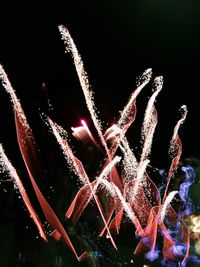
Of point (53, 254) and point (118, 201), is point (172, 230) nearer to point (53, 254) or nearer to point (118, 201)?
point (118, 201)

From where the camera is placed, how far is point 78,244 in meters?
11.2

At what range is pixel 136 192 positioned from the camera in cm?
1516

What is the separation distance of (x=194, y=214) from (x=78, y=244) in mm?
6937

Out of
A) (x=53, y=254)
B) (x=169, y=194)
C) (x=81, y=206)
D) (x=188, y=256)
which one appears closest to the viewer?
(x=53, y=254)

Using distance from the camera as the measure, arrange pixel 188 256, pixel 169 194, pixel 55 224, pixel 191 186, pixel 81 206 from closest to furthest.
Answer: pixel 55 224 → pixel 188 256 → pixel 81 206 → pixel 169 194 → pixel 191 186

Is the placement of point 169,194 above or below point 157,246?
above

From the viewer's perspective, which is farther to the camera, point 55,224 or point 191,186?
point 191,186

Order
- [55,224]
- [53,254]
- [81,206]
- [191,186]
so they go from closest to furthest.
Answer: [53,254] → [55,224] → [81,206] → [191,186]

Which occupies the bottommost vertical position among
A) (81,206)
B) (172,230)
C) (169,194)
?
(172,230)

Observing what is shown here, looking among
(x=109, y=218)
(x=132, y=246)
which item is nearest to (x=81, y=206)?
(x=109, y=218)

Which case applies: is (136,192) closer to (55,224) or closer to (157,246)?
(157,246)

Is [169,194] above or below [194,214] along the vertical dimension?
above

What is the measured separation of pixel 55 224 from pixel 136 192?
3822mm

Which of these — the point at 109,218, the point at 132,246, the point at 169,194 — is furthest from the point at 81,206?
the point at 169,194
